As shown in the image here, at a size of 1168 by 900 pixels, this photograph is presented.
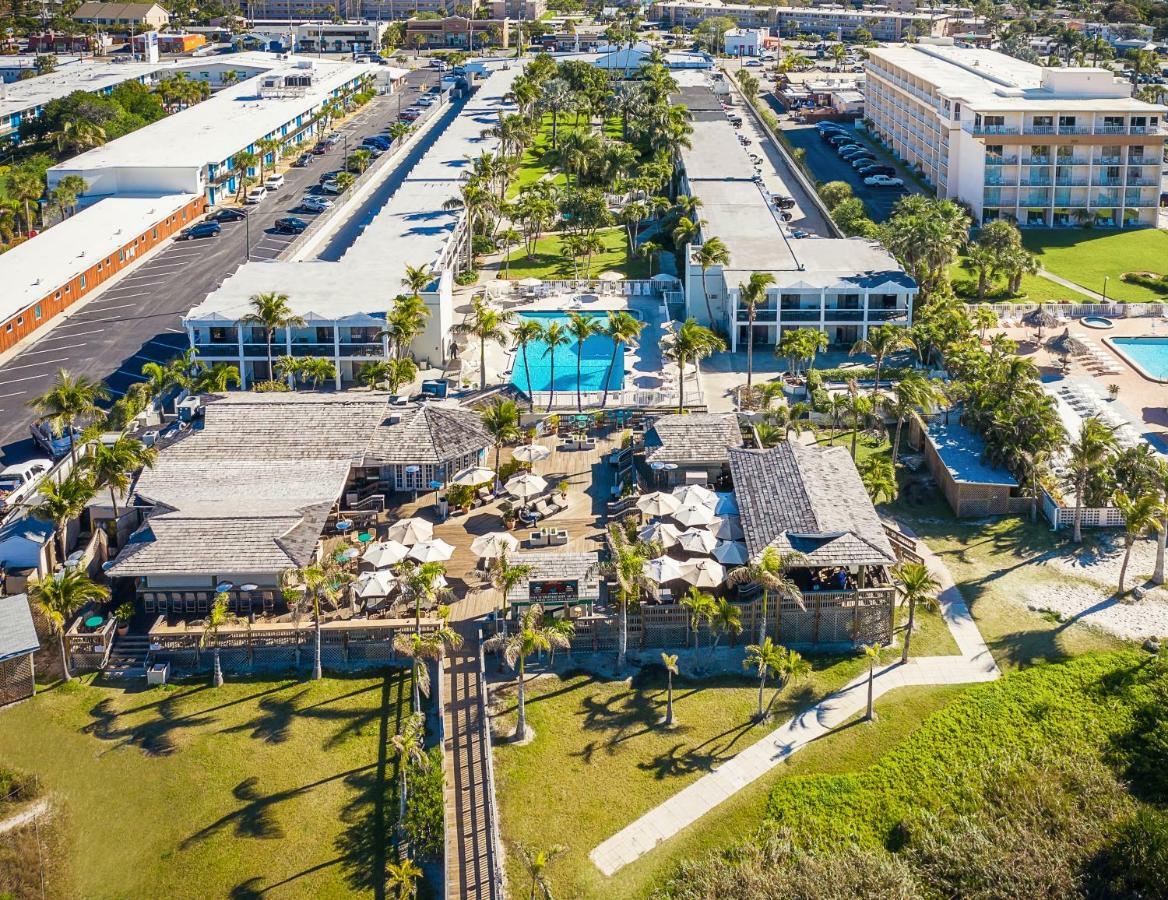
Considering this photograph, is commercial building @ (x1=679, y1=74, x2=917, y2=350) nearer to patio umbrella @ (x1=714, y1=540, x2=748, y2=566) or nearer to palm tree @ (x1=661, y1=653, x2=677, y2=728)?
patio umbrella @ (x1=714, y1=540, x2=748, y2=566)

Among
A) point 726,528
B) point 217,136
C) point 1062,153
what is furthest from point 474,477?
point 217,136

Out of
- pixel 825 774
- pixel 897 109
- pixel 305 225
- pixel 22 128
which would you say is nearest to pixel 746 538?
pixel 825 774

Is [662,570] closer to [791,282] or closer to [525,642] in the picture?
[525,642]

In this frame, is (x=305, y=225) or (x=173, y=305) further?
(x=305, y=225)

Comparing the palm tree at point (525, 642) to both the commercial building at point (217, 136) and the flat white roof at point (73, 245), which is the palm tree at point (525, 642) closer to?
the flat white roof at point (73, 245)

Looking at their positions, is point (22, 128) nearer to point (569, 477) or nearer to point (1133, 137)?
point (569, 477)

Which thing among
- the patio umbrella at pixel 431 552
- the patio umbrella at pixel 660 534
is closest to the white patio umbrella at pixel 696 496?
the patio umbrella at pixel 660 534
